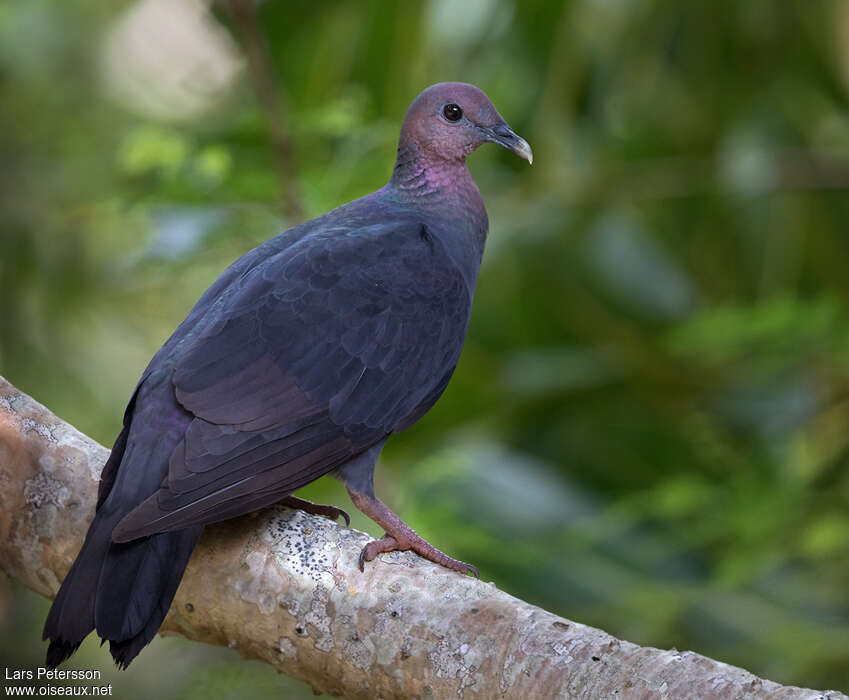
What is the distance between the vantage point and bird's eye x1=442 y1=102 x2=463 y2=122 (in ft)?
10.1

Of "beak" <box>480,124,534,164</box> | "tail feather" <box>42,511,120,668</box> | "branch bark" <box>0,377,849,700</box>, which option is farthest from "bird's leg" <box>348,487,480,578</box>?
"beak" <box>480,124,534,164</box>

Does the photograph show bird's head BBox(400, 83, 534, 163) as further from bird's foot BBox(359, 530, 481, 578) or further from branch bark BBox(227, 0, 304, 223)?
bird's foot BBox(359, 530, 481, 578)

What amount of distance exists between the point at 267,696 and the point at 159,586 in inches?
46.7

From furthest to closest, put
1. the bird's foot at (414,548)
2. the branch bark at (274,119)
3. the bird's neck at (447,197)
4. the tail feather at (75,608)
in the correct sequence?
the branch bark at (274,119) → the bird's neck at (447,197) → the bird's foot at (414,548) → the tail feather at (75,608)

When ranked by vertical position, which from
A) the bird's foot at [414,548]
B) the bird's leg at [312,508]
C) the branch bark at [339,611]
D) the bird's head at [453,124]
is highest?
the bird's head at [453,124]

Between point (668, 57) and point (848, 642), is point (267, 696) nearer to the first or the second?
point (848, 642)

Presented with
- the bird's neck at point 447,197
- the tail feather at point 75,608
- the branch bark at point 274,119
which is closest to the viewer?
the tail feather at point 75,608

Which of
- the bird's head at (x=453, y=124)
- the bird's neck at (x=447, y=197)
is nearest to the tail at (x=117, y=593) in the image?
the bird's neck at (x=447, y=197)

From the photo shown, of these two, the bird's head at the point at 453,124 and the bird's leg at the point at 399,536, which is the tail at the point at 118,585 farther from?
the bird's head at the point at 453,124

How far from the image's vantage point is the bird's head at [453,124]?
10.1ft

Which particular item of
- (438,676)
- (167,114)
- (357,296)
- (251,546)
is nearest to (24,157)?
(167,114)

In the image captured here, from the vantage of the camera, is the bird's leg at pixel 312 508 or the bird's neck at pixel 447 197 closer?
the bird's leg at pixel 312 508

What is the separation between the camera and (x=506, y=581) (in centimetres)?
427

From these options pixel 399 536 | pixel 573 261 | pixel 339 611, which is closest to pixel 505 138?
pixel 399 536
